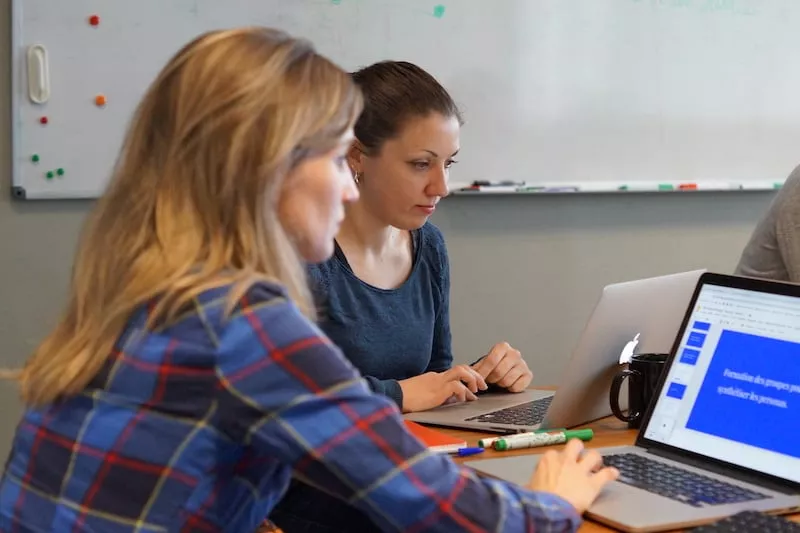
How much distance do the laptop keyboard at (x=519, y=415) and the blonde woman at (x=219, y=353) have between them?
1.79ft

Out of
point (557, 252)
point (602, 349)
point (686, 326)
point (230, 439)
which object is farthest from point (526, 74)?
point (230, 439)

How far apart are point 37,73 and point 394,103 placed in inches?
39.7

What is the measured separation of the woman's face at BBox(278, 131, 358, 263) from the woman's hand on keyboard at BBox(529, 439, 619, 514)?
1.17 ft

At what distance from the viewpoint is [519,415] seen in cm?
160

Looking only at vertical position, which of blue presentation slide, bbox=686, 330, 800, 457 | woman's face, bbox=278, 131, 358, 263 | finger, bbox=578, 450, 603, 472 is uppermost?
woman's face, bbox=278, 131, 358, 263

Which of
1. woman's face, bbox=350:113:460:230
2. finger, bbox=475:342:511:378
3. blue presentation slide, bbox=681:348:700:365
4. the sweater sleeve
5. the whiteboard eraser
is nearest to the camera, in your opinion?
blue presentation slide, bbox=681:348:700:365

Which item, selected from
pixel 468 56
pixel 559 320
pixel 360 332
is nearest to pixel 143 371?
pixel 360 332

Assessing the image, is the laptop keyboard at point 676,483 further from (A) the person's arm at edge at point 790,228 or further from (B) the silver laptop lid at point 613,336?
(A) the person's arm at edge at point 790,228

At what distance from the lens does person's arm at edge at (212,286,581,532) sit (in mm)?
841

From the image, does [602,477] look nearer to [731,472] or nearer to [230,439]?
[731,472]

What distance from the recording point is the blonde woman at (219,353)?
0.85 metres

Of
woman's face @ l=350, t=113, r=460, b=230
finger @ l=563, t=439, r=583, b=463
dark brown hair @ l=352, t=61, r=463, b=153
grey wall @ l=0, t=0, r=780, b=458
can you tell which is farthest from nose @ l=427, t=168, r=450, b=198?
grey wall @ l=0, t=0, r=780, b=458

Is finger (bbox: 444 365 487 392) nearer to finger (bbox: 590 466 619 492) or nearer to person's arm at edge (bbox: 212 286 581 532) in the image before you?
finger (bbox: 590 466 619 492)

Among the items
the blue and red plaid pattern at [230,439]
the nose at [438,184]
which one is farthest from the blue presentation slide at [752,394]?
the nose at [438,184]
